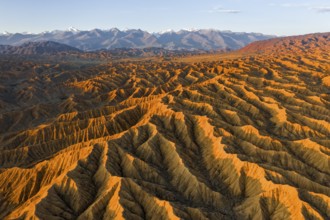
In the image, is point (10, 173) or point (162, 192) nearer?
point (162, 192)

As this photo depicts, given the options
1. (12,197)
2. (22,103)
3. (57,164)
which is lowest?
(22,103)

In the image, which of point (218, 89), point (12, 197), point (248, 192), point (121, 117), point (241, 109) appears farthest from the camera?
point (218, 89)

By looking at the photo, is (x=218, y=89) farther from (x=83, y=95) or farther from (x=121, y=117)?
(x=83, y=95)

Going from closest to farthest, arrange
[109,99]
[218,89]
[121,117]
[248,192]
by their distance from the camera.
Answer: [248,192]
[121,117]
[218,89]
[109,99]

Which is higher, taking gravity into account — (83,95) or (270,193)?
(270,193)

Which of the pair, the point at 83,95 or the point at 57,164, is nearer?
the point at 57,164

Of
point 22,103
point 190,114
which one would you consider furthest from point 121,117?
point 22,103

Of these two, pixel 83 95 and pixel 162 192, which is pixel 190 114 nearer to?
pixel 162 192

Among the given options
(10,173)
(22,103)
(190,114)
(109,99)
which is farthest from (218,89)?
(22,103)

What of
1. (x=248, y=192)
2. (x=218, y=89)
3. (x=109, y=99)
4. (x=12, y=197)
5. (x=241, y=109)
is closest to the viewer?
(x=248, y=192)
